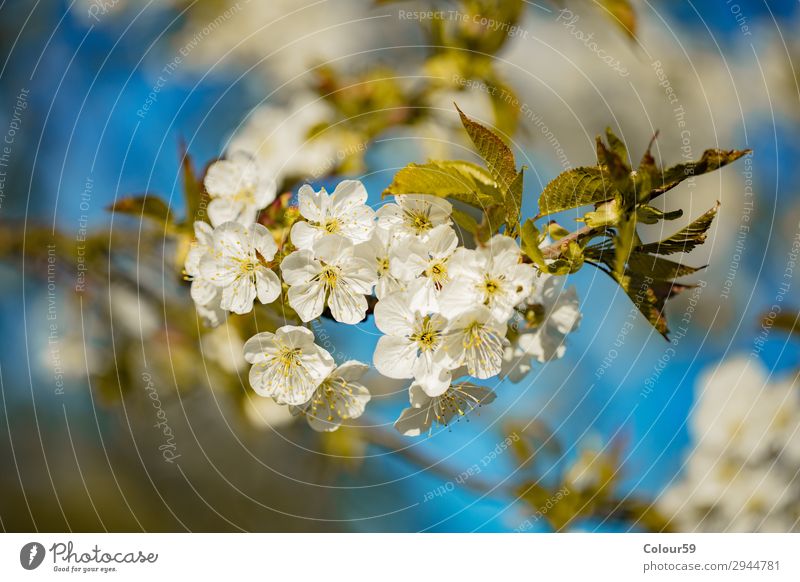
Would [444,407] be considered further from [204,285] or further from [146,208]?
[146,208]

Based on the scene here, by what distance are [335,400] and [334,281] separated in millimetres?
201

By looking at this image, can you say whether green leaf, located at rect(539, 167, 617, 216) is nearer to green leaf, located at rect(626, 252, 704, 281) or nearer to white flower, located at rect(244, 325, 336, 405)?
green leaf, located at rect(626, 252, 704, 281)

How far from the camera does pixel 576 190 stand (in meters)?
0.71

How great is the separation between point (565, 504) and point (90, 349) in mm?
1163

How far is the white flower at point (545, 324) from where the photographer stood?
816 millimetres

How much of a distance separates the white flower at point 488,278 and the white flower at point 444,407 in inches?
6.1

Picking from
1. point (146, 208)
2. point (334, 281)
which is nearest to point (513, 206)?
point (334, 281)

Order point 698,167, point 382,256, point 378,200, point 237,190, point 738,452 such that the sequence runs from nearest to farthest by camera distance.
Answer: point 698,167 → point 382,256 → point 237,190 → point 378,200 → point 738,452

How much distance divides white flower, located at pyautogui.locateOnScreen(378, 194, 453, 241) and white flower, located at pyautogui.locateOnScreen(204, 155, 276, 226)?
0.31 metres

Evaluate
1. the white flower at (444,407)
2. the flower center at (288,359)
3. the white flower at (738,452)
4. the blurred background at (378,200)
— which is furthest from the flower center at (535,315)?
the white flower at (738,452)

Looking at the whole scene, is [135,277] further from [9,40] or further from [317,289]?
[317,289]

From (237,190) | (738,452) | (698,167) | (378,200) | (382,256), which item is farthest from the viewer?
(738,452)
